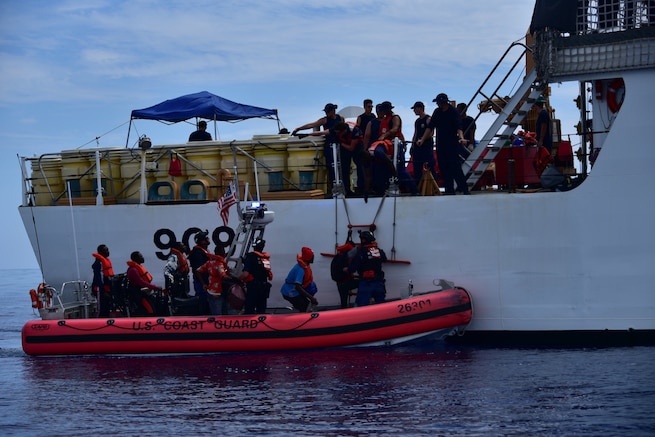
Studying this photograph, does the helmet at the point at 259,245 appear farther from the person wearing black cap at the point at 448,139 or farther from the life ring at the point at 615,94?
the life ring at the point at 615,94

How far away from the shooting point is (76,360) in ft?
52.4

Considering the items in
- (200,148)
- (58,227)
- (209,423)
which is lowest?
(209,423)

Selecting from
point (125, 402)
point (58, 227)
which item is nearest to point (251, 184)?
point (58, 227)

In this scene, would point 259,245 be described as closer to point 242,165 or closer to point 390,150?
point 242,165

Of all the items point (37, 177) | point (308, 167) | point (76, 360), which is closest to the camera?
point (76, 360)

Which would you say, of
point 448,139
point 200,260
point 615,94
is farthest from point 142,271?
point 615,94

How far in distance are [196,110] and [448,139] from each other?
6528mm

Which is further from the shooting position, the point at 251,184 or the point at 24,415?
the point at 251,184

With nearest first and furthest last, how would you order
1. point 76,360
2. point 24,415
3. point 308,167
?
1. point 24,415
2. point 76,360
3. point 308,167

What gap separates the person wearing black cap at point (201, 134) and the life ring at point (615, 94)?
305 inches

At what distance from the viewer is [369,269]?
15.2 m

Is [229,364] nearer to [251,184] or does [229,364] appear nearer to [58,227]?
[251,184]

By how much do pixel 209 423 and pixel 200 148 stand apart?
746 centimetres

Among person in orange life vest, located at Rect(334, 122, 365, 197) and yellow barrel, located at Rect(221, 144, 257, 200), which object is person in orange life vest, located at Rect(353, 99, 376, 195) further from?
yellow barrel, located at Rect(221, 144, 257, 200)
